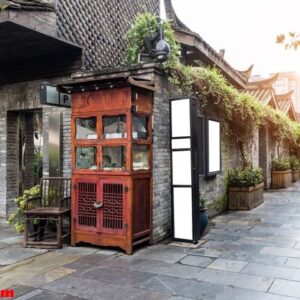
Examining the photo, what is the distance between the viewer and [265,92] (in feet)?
51.9

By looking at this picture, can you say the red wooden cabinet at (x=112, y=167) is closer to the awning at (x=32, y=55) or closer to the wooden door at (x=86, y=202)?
the wooden door at (x=86, y=202)

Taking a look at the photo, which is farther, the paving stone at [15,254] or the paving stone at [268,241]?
the paving stone at [268,241]

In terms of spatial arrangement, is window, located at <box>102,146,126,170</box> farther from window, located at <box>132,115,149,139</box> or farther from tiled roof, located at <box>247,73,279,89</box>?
tiled roof, located at <box>247,73,279,89</box>

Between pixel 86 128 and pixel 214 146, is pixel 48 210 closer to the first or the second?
pixel 86 128

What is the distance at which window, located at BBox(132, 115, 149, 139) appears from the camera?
5.49 m

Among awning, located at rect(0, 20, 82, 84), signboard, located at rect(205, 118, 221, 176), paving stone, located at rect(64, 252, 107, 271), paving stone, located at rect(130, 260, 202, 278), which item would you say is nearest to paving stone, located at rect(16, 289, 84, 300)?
paving stone, located at rect(64, 252, 107, 271)

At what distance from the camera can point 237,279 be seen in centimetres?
423

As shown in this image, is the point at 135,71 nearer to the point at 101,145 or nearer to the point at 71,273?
the point at 101,145

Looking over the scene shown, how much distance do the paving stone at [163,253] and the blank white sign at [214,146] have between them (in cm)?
285

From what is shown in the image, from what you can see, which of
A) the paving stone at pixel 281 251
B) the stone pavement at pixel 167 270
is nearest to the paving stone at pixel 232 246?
the stone pavement at pixel 167 270

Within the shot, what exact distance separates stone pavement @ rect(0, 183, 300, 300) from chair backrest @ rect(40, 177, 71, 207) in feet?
2.66

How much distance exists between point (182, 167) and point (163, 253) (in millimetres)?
1376

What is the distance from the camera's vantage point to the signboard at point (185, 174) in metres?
5.84

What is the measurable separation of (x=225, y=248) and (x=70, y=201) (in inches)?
101
